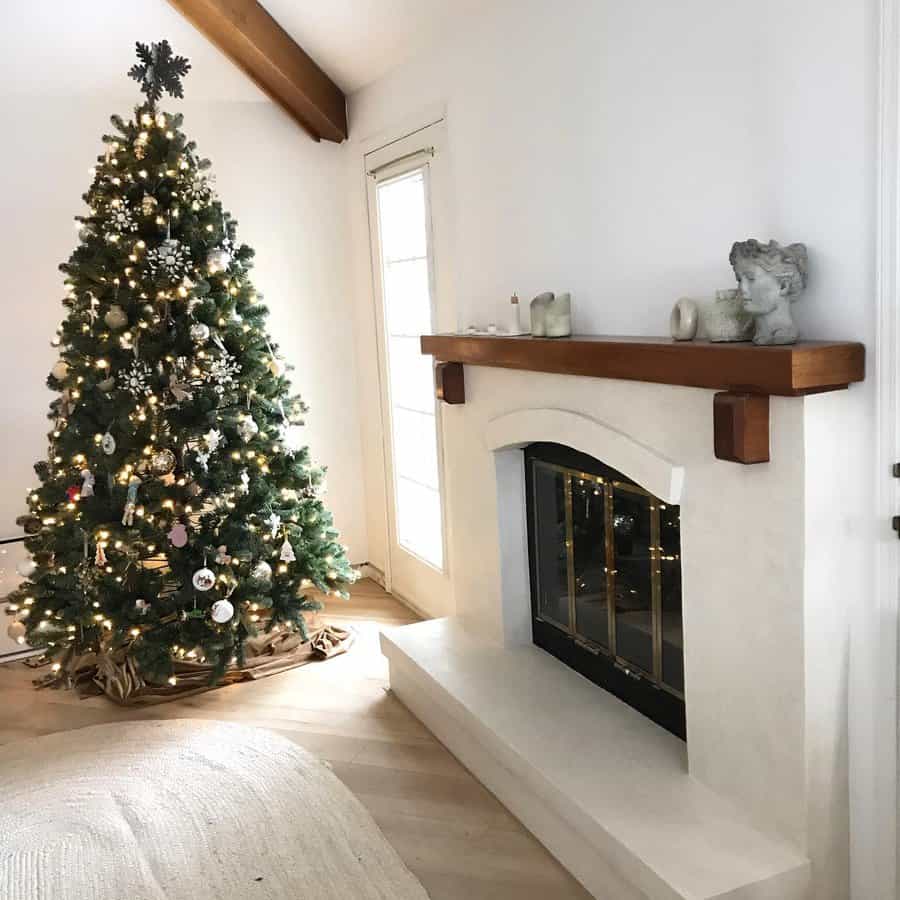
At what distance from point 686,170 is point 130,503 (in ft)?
7.59

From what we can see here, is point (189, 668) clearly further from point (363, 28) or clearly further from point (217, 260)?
point (363, 28)

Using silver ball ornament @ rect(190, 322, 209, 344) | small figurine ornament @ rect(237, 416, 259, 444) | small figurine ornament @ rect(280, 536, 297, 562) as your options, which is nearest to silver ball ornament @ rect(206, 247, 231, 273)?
silver ball ornament @ rect(190, 322, 209, 344)

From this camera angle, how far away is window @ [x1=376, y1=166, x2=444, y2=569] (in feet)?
14.2

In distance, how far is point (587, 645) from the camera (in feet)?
10.6

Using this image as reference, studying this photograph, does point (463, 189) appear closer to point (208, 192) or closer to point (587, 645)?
point (208, 192)

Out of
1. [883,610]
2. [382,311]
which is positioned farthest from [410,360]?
[883,610]

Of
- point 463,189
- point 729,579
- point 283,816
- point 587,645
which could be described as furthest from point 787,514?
point 463,189

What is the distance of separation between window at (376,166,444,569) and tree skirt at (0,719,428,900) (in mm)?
1433

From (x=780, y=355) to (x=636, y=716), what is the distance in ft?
4.42

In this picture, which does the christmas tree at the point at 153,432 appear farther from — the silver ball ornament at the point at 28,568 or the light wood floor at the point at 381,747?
the light wood floor at the point at 381,747

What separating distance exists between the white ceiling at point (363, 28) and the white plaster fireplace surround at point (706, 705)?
4.91 ft

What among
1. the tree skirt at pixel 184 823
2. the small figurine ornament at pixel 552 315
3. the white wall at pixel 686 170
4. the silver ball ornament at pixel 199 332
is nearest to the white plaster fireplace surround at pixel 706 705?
the white wall at pixel 686 170

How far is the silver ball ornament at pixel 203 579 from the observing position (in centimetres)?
365

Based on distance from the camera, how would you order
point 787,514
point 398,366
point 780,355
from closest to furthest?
point 780,355
point 787,514
point 398,366
